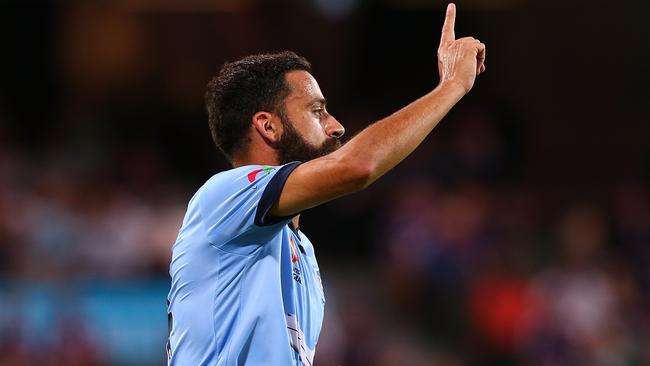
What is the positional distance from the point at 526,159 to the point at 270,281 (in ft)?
35.7

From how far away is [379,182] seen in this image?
523 inches

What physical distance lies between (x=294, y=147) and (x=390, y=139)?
760 millimetres

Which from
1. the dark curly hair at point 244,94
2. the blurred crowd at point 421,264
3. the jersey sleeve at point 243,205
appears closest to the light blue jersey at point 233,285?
the jersey sleeve at point 243,205

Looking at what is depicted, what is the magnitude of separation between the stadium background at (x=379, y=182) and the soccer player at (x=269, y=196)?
6.45 m

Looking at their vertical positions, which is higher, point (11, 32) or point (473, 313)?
point (11, 32)

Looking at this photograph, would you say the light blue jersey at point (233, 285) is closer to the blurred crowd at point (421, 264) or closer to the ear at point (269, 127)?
the ear at point (269, 127)

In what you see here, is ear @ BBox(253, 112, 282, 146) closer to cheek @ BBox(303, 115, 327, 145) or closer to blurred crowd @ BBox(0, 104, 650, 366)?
cheek @ BBox(303, 115, 327, 145)

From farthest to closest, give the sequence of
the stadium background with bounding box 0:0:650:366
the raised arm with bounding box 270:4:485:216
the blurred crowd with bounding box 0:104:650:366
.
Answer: the stadium background with bounding box 0:0:650:366, the blurred crowd with bounding box 0:104:650:366, the raised arm with bounding box 270:4:485:216

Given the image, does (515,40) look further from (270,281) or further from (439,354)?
(270,281)

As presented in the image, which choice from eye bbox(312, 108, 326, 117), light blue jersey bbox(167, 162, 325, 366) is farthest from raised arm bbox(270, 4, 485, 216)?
eye bbox(312, 108, 326, 117)

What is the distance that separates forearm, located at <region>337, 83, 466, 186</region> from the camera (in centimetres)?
405

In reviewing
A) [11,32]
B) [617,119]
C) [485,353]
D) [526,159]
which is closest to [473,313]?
[485,353]

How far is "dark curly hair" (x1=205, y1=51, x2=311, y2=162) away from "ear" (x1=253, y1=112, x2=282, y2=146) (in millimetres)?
36

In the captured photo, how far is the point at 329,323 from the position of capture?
11.3 meters
